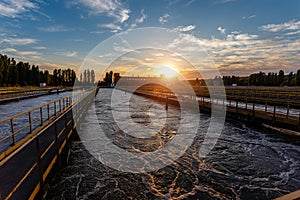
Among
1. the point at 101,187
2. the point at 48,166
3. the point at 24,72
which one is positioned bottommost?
the point at 101,187

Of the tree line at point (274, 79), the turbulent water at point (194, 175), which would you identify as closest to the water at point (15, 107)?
the turbulent water at point (194, 175)

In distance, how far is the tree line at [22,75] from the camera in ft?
215

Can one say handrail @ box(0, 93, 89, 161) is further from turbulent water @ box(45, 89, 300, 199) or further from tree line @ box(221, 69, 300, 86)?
tree line @ box(221, 69, 300, 86)

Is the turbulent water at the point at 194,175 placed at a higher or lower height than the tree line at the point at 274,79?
lower

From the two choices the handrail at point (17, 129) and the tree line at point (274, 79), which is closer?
the handrail at point (17, 129)

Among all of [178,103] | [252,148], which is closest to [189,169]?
[252,148]

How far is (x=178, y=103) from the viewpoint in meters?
25.1

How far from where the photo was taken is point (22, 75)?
78688mm

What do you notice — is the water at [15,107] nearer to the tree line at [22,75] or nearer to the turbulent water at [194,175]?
the turbulent water at [194,175]

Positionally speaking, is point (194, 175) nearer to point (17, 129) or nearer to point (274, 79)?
point (17, 129)

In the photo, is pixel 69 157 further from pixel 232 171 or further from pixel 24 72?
pixel 24 72

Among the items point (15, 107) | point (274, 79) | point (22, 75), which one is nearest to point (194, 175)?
point (15, 107)

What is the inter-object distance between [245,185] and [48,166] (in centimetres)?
576

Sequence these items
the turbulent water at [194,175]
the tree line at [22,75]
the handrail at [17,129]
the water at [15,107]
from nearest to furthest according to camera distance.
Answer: the turbulent water at [194,175] → the handrail at [17,129] → the water at [15,107] → the tree line at [22,75]
